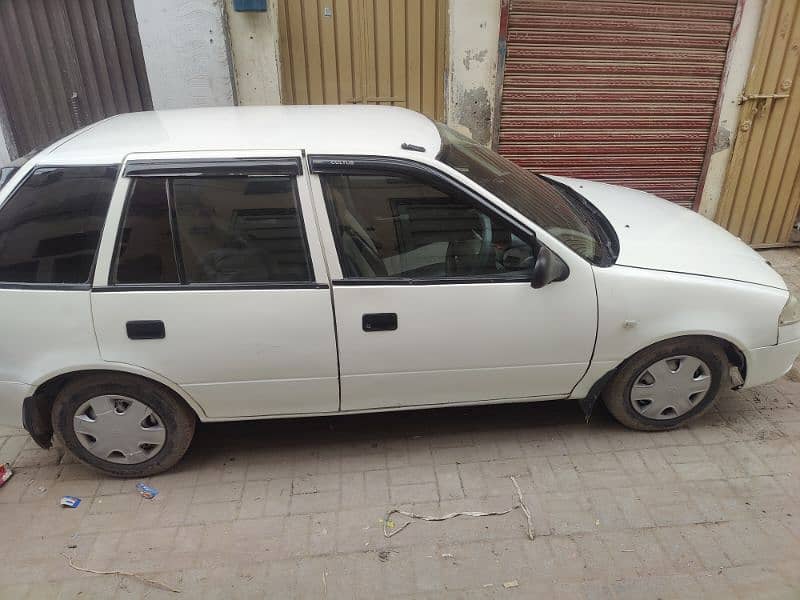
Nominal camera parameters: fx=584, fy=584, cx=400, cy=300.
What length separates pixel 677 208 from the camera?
3887mm

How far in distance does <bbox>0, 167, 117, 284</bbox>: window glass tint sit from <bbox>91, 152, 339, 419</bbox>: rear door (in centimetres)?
10

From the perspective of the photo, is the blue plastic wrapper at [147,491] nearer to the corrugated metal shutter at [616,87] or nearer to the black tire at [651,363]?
the black tire at [651,363]

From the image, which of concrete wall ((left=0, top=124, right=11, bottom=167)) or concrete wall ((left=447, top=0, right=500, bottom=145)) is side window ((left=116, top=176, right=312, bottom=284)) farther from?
concrete wall ((left=0, top=124, right=11, bottom=167))

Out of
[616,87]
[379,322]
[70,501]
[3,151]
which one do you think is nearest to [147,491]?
[70,501]

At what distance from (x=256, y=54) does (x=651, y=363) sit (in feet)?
13.1

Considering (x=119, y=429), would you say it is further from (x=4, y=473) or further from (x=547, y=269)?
(x=547, y=269)

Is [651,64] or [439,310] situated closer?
[439,310]

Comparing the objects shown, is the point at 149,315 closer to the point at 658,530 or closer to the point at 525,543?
the point at 525,543

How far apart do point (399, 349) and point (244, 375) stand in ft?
2.58

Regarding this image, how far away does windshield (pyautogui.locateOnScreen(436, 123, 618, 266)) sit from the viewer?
296 centimetres

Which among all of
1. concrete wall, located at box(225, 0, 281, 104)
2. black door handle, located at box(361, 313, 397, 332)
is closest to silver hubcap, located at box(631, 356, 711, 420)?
black door handle, located at box(361, 313, 397, 332)

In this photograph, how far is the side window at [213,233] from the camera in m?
2.72

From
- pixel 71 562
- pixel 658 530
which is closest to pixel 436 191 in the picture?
pixel 658 530

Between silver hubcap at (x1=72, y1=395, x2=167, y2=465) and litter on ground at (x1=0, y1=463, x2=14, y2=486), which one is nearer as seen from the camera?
silver hubcap at (x1=72, y1=395, x2=167, y2=465)
